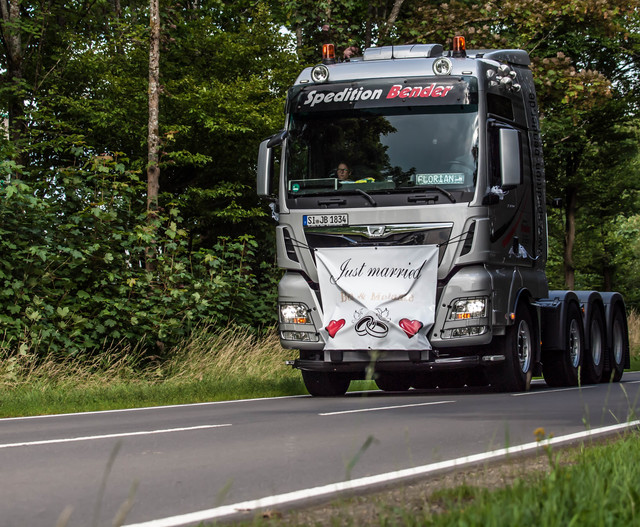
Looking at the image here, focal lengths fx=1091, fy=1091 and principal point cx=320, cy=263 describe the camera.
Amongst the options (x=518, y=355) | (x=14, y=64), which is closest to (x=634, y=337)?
(x=518, y=355)

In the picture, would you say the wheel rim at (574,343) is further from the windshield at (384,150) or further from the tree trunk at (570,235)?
the tree trunk at (570,235)

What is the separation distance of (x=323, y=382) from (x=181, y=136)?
581 inches

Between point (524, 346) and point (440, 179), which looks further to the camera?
point (524, 346)

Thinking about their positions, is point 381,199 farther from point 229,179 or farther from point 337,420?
point 229,179

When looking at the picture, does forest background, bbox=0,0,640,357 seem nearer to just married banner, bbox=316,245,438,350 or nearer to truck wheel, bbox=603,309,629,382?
just married banner, bbox=316,245,438,350

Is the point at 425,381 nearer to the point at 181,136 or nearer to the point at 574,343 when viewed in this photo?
the point at 574,343

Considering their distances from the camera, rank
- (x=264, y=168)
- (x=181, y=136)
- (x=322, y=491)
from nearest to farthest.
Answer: (x=322, y=491)
(x=264, y=168)
(x=181, y=136)

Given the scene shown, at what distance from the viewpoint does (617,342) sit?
1858 cm

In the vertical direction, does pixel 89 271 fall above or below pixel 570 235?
below

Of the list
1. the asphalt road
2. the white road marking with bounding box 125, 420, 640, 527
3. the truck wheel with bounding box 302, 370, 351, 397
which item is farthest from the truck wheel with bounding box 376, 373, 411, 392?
the white road marking with bounding box 125, 420, 640, 527

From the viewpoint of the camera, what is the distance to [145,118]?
90.7 feet

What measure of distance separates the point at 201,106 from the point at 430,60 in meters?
14.1

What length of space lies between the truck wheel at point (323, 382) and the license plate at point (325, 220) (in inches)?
85.2

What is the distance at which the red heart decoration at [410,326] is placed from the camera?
515 inches
